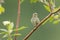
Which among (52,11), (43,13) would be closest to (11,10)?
(43,13)

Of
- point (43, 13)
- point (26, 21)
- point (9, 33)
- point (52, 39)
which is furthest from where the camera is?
point (43, 13)

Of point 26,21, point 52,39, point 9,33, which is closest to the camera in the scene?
point 9,33

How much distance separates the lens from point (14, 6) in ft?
24.0

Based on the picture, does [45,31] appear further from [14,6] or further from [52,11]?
[52,11]

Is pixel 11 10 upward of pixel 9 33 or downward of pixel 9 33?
downward

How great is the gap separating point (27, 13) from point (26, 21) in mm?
655

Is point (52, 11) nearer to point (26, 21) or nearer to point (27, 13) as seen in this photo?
point (26, 21)

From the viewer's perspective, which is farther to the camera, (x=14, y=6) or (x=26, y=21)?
(x=14, y=6)

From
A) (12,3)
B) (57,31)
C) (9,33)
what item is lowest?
(57,31)

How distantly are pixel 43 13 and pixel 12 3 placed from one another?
0.63 metres

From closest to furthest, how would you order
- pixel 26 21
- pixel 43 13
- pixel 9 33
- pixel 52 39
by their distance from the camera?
pixel 9 33 < pixel 52 39 < pixel 26 21 < pixel 43 13

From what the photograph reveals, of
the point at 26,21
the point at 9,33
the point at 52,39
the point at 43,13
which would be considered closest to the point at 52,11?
the point at 9,33

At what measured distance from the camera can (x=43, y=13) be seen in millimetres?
7129

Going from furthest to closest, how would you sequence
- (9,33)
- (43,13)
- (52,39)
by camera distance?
(43,13) < (52,39) < (9,33)
